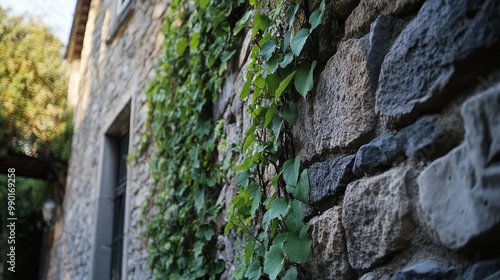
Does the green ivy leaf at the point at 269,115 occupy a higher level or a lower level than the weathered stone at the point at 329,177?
higher

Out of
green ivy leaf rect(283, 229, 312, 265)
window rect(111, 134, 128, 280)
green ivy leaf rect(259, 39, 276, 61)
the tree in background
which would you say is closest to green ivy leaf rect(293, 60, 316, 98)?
green ivy leaf rect(259, 39, 276, 61)

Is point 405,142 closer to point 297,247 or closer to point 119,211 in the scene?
point 297,247

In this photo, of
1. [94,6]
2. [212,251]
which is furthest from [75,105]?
[212,251]

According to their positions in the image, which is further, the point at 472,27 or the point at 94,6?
the point at 94,6

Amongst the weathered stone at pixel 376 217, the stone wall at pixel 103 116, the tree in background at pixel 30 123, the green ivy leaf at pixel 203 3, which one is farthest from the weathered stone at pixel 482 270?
the tree in background at pixel 30 123

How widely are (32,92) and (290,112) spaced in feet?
17.9

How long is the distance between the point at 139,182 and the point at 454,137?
8.61 ft

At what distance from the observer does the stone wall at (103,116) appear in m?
3.22

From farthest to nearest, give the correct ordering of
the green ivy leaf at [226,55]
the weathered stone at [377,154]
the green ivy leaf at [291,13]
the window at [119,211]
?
1. the window at [119,211]
2. the green ivy leaf at [226,55]
3. the green ivy leaf at [291,13]
4. the weathered stone at [377,154]

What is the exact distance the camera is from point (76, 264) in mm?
4730

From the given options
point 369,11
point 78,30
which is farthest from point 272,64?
point 78,30

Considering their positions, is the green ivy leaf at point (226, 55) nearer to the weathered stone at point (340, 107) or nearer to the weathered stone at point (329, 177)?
the weathered stone at point (340, 107)

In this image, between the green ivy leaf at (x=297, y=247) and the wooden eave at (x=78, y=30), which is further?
the wooden eave at (x=78, y=30)

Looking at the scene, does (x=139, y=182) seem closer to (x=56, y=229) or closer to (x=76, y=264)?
(x=76, y=264)
